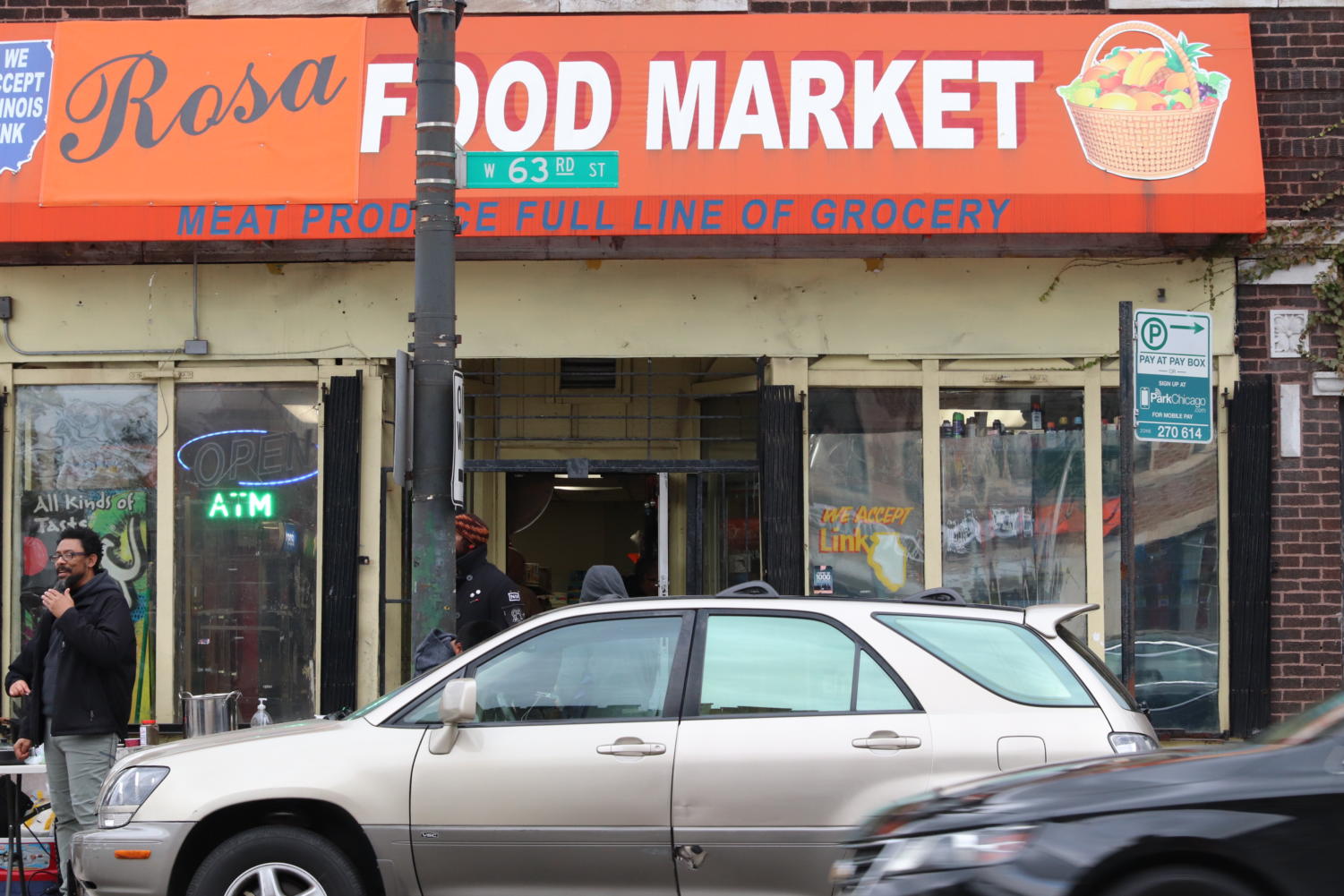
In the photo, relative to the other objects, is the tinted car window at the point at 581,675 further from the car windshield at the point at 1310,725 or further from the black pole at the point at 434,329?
the car windshield at the point at 1310,725

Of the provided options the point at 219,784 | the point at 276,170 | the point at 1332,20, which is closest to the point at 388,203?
the point at 276,170

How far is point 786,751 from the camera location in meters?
5.54

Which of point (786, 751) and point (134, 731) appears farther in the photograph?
point (134, 731)

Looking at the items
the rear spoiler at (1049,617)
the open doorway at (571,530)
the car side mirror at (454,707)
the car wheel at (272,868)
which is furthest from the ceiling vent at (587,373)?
the car wheel at (272,868)

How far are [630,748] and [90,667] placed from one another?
3265 mm

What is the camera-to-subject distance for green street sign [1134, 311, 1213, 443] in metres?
7.42

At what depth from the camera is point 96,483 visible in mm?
10891

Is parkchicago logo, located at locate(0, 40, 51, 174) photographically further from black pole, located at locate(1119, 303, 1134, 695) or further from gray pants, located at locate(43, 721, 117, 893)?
black pole, located at locate(1119, 303, 1134, 695)

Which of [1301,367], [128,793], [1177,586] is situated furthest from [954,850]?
[1301,367]

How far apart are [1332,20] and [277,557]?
29.9ft

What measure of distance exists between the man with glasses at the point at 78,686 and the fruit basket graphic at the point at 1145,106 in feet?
24.2

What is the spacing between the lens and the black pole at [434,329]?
23.7 feet

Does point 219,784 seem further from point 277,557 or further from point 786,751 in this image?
point 277,557

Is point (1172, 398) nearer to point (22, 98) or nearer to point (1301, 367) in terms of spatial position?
point (1301, 367)
